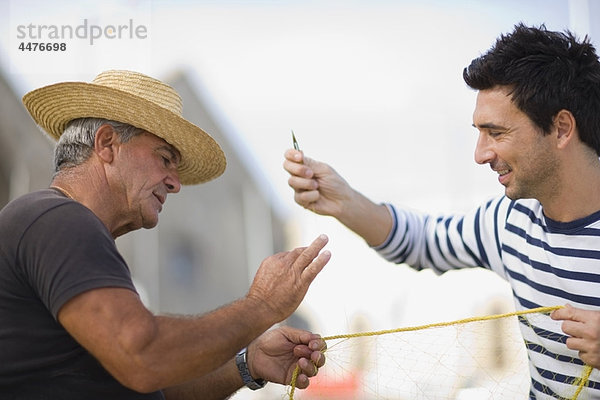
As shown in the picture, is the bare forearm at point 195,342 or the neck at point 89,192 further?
the neck at point 89,192

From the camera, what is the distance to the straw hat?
235 centimetres

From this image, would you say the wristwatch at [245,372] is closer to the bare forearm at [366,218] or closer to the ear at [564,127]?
the bare forearm at [366,218]

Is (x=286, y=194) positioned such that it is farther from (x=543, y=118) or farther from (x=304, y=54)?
(x=543, y=118)

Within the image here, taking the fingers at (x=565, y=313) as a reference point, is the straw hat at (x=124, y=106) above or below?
above

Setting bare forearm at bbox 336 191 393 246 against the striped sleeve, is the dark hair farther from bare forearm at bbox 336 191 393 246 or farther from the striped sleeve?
bare forearm at bbox 336 191 393 246

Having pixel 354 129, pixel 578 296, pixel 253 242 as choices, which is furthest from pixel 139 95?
pixel 253 242

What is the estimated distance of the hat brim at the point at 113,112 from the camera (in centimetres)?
234

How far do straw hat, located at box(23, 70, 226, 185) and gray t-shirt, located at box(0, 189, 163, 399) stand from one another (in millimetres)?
379

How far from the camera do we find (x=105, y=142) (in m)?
2.34

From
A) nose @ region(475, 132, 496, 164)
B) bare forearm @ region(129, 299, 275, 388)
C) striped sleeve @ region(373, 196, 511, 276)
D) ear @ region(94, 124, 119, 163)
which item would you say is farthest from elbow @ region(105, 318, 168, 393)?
striped sleeve @ region(373, 196, 511, 276)

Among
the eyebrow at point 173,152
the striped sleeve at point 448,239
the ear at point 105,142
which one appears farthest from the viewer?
the striped sleeve at point 448,239

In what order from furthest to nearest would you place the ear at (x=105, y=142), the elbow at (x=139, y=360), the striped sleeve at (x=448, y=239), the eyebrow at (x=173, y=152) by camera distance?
the striped sleeve at (x=448, y=239)
the eyebrow at (x=173, y=152)
the ear at (x=105, y=142)
the elbow at (x=139, y=360)

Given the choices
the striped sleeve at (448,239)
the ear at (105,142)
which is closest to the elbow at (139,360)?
the ear at (105,142)

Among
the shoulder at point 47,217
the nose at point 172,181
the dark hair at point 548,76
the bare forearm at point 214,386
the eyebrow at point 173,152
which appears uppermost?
the dark hair at point 548,76
